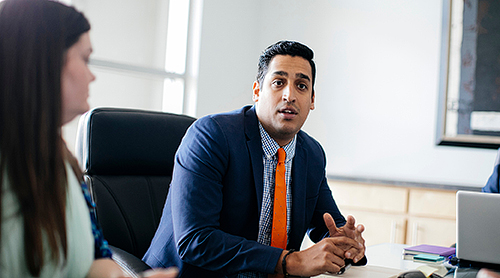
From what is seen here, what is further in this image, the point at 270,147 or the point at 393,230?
the point at 393,230

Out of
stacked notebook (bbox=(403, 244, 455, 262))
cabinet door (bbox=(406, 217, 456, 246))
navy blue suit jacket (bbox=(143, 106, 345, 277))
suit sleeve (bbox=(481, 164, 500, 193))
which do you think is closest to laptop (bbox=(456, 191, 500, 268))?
stacked notebook (bbox=(403, 244, 455, 262))

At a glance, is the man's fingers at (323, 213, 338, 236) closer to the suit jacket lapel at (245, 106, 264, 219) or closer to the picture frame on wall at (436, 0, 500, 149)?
the suit jacket lapel at (245, 106, 264, 219)

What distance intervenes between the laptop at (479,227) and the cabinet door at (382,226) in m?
1.60

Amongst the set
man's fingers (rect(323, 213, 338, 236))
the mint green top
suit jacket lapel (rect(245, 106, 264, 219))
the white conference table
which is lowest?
the white conference table

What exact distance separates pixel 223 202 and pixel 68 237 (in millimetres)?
762

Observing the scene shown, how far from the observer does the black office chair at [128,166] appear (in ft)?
5.21

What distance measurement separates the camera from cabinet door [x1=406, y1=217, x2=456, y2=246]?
2.78m

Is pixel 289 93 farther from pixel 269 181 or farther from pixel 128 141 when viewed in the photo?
pixel 128 141

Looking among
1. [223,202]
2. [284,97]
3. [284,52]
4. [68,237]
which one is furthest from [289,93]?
[68,237]

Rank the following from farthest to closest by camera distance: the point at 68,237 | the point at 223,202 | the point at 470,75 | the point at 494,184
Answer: the point at 470,75 → the point at 494,184 → the point at 223,202 → the point at 68,237

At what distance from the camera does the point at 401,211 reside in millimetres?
2939

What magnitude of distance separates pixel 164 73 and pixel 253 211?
6.91 feet

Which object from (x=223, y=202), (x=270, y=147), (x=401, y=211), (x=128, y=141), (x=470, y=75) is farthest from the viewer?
(x=470, y=75)

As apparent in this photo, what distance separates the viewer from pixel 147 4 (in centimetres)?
339
